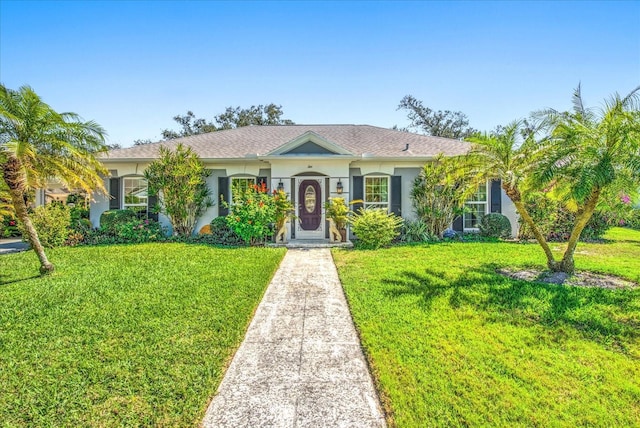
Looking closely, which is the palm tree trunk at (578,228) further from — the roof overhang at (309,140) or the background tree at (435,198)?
the roof overhang at (309,140)

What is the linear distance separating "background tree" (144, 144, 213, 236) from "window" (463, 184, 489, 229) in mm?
10745

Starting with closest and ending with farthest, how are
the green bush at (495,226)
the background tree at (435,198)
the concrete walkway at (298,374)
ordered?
the concrete walkway at (298,374), the background tree at (435,198), the green bush at (495,226)

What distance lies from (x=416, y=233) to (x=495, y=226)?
125 inches

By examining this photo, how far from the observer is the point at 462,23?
10273mm

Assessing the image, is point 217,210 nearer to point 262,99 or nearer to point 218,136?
point 218,136

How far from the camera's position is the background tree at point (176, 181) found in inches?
460

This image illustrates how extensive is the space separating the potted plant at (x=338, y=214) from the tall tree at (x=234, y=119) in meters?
23.3

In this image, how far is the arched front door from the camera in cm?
1275

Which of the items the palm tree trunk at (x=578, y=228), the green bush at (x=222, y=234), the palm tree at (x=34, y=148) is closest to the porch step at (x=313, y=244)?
the green bush at (x=222, y=234)

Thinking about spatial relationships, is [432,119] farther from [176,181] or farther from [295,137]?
[176,181]

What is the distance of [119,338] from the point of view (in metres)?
4.24

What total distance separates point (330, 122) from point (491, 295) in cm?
1456

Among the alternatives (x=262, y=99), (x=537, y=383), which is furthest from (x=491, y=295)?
(x=262, y=99)

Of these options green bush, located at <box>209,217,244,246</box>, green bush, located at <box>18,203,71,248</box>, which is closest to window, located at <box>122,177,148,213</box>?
green bush, located at <box>18,203,71,248</box>
